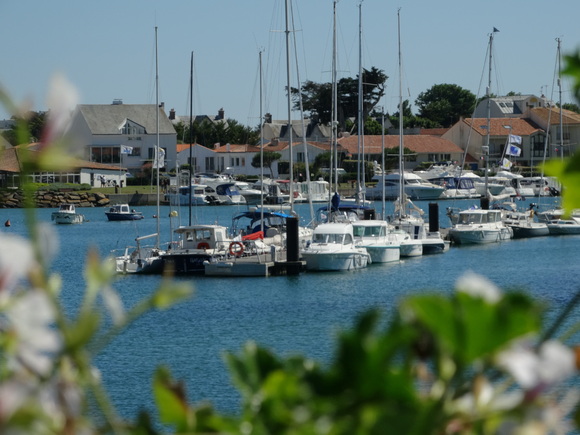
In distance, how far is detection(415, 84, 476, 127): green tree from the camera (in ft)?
532

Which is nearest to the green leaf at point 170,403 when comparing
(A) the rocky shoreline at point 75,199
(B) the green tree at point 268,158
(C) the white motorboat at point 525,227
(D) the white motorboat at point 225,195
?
(C) the white motorboat at point 525,227

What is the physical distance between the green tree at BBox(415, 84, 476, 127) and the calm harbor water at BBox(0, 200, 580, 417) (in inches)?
4097

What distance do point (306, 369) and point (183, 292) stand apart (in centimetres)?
32

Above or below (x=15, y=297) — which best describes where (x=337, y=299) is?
below

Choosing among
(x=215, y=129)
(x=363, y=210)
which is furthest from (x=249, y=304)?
(x=215, y=129)

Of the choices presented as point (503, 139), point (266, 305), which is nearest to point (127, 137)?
point (503, 139)

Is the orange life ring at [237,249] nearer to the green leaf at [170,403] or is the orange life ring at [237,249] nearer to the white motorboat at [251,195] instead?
the green leaf at [170,403]

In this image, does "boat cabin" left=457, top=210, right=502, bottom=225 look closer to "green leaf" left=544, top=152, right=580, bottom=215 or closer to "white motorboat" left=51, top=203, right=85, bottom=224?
"white motorboat" left=51, top=203, right=85, bottom=224

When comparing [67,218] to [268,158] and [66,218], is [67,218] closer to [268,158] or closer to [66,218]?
[66,218]

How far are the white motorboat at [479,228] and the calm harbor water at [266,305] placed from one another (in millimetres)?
681

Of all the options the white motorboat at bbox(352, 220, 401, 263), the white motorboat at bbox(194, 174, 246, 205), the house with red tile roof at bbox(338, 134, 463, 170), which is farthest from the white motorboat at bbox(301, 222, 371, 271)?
the house with red tile roof at bbox(338, 134, 463, 170)

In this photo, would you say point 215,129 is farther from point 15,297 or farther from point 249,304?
point 15,297

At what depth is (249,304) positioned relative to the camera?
34750 millimetres

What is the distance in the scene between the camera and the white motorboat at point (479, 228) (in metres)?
56.3
